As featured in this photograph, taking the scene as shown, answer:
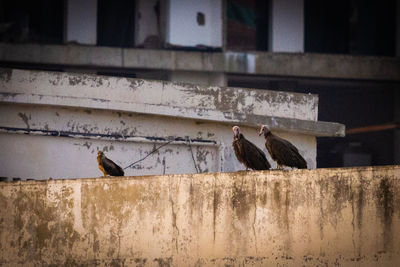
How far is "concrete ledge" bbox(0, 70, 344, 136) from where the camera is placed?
12.8 metres

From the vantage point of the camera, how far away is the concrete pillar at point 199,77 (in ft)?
59.4

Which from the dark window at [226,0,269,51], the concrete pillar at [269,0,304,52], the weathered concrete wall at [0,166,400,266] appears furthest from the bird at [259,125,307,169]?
the concrete pillar at [269,0,304,52]

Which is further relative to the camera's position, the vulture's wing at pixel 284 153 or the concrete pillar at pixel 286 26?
the concrete pillar at pixel 286 26

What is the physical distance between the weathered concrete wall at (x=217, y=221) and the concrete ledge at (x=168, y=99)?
4218mm

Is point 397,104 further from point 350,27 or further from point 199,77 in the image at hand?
point 199,77

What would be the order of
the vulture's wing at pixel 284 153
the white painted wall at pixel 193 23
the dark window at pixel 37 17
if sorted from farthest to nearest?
the dark window at pixel 37 17 → the white painted wall at pixel 193 23 → the vulture's wing at pixel 284 153

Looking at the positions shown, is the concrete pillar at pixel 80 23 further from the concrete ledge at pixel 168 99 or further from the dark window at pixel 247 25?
the concrete ledge at pixel 168 99

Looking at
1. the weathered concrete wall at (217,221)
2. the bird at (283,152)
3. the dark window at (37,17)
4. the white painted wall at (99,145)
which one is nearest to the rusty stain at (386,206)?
the weathered concrete wall at (217,221)

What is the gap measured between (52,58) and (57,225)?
9.27 m

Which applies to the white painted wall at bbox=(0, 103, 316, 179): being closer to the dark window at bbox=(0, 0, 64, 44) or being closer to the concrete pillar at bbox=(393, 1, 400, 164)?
the concrete pillar at bbox=(393, 1, 400, 164)

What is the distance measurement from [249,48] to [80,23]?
422 centimetres

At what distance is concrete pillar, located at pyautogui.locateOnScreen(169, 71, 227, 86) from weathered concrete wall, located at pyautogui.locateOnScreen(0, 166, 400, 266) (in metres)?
9.42

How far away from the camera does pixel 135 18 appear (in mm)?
18766

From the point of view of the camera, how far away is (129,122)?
43.9 feet
